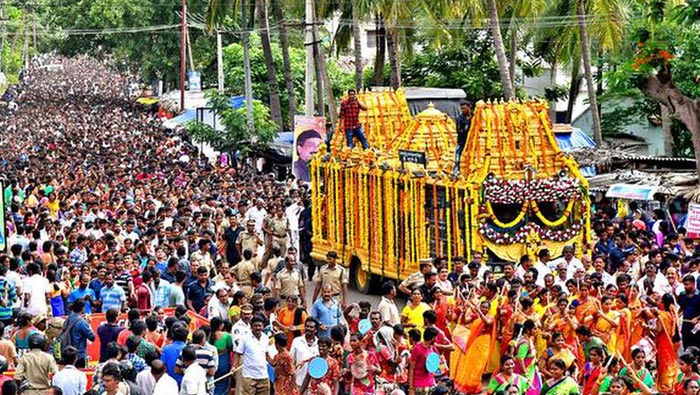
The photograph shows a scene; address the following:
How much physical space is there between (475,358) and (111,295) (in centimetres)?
397

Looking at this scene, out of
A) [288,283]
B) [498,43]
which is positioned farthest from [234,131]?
[288,283]

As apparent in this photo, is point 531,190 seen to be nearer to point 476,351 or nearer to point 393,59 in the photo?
point 476,351

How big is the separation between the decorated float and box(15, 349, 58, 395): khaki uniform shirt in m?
8.22

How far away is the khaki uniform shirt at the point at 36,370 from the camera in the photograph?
13039 millimetres

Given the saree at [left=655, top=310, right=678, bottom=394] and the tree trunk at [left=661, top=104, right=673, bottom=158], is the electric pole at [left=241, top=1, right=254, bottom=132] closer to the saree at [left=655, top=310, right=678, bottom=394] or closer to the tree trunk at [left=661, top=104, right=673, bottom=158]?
the tree trunk at [left=661, top=104, right=673, bottom=158]

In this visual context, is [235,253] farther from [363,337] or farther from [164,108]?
[164,108]

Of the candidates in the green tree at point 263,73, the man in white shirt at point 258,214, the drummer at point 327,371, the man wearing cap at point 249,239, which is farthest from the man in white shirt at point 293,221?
the green tree at point 263,73

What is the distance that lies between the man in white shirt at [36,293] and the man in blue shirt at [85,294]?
0.36 metres

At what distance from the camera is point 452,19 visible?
4303 cm

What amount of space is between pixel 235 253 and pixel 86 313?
5.93 m

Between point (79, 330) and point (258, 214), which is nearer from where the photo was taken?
point (79, 330)

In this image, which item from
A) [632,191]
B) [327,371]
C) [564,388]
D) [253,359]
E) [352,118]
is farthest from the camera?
[632,191]

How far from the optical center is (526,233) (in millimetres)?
20422

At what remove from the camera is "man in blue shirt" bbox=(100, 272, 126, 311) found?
16.6m
